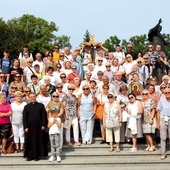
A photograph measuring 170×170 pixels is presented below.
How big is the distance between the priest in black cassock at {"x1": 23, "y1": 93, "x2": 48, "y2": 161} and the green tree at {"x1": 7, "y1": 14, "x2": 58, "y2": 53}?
5167 cm

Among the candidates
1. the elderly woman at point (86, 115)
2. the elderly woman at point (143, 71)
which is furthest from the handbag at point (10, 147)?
the elderly woman at point (143, 71)

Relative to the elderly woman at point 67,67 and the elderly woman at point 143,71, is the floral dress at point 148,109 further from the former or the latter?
the elderly woman at point 67,67

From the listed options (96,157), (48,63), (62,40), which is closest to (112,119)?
(96,157)

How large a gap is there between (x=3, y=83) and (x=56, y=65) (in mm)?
1954

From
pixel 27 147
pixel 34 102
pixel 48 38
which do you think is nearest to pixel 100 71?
pixel 34 102

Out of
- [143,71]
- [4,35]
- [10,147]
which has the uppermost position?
[4,35]

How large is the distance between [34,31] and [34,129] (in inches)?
2266

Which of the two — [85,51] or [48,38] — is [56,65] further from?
[48,38]

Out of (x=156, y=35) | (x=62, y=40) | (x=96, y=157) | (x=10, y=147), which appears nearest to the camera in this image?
(x=96, y=157)

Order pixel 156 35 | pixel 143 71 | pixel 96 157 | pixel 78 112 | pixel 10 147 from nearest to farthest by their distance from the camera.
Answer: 1. pixel 96 157
2. pixel 10 147
3. pixel 78 112
4. pixel 143 71
5. pixel 156 35

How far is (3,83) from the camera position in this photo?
11.8 metres

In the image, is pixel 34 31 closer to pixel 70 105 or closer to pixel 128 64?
pixel 128 64

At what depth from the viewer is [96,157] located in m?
10.3

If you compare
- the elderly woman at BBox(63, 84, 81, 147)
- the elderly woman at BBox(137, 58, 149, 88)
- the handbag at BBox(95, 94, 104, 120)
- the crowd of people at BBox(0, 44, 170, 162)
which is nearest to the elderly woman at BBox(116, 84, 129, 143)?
the crowd of people at BBox(0, 44, 170, 162)
